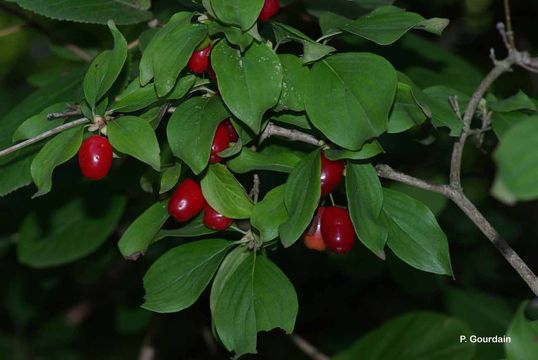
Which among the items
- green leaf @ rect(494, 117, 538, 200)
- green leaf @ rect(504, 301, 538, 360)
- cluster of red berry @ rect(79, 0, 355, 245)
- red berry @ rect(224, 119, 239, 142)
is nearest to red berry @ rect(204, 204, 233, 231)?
cluster of red berry @ rect(79, 0, 355, 245)

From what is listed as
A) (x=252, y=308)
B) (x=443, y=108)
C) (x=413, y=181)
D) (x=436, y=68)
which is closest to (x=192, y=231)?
(x=252, y=308)

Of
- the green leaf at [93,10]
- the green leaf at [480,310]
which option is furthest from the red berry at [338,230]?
the green leaf at [480,310]

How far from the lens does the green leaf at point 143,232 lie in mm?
1479

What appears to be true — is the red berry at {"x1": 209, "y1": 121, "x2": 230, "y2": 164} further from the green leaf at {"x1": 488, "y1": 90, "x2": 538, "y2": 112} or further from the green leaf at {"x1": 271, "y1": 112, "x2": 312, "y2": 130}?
the green leaf at {"x1": 488, "y1": 90, "x2": 538, "y2": 112}

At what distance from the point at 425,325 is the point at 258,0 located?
1.15 metres

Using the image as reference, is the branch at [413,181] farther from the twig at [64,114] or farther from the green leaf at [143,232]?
the twig at [64,114]

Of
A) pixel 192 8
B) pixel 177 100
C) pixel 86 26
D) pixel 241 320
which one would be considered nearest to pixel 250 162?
pixel 177 100

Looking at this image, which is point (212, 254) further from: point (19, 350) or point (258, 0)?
point (19, 350)

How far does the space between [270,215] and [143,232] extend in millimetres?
266

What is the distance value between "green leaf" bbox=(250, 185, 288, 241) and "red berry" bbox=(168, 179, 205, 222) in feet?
0.35

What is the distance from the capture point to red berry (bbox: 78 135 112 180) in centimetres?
133

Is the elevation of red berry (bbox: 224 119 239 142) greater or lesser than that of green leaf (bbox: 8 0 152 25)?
greater

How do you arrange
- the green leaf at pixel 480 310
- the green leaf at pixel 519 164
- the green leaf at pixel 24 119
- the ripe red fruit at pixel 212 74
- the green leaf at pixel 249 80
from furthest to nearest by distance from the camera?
the green leaf at pixel 480 310 < the green leaf at pixel 24 119 < the ripe red fruit at pixel 212 74 < the green leaf at pixel 249 80 < the green leaf at pixel 519 164

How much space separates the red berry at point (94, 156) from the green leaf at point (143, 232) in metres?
0.19
